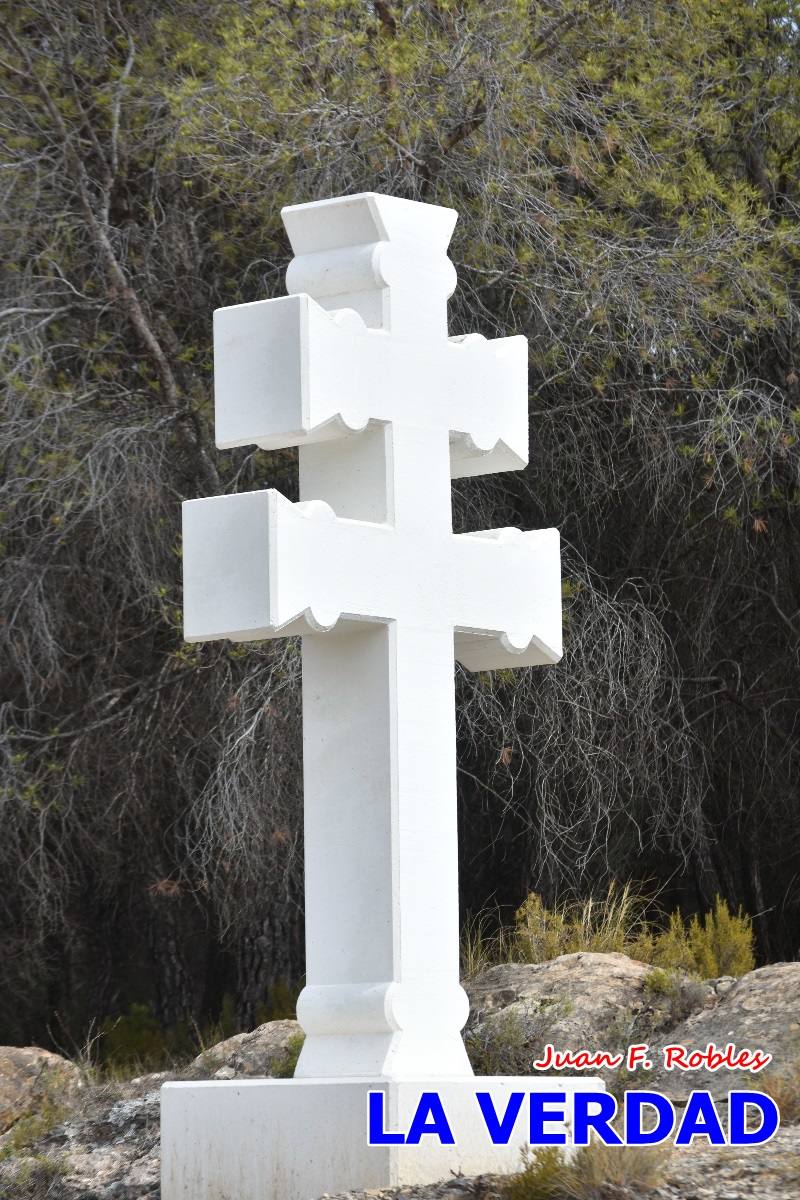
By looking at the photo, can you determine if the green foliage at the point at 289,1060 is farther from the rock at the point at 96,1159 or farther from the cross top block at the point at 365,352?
the cross top block at the point at 365,352

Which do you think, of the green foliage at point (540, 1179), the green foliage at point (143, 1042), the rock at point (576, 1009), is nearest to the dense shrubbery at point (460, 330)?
the green foliage at point (143, 1042)

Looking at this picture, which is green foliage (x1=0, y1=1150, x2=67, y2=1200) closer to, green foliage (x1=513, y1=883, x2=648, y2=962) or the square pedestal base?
the square pedestal base

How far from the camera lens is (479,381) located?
618 centimetres

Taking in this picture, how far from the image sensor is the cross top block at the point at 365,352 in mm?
5652

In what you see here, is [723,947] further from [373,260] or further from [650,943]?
[373,260]

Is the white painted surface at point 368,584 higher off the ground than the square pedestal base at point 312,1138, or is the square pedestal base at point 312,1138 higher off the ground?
the white painted surface at point 368,584

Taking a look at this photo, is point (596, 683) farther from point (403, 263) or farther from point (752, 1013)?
point (403, 263)

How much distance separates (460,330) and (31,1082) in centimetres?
504

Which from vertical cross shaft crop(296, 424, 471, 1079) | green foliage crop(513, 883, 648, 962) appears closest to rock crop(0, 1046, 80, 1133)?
green foliage crop(513, 883, 648, 962)

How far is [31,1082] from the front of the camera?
8.37 m

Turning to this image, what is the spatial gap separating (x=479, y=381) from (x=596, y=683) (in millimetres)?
4778

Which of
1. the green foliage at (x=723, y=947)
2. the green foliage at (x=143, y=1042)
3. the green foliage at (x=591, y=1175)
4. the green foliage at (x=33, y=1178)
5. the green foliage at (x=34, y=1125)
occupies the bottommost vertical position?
the green foliage at (x=143, y=1042)

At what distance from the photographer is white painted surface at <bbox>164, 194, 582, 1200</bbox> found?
5508 mm

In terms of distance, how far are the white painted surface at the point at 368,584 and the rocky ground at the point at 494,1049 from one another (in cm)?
133
